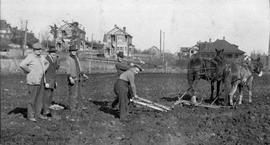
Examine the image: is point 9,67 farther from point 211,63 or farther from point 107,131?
point 107,131

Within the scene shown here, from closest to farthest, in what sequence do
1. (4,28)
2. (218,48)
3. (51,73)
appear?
(51,73) → (4,28) → (218,48)

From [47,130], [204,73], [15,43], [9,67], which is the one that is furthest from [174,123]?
[15,43]

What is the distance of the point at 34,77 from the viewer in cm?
887

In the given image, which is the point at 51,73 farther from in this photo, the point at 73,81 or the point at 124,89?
the point at 124,89

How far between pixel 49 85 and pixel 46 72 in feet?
1.37

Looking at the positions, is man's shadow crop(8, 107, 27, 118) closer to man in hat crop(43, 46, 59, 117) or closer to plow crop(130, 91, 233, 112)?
man in hat crop(43, 46, 59, 117)

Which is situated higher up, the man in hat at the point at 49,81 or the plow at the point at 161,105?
the man in hat at the point at 49,81

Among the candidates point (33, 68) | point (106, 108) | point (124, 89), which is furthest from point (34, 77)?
point (106, 108)

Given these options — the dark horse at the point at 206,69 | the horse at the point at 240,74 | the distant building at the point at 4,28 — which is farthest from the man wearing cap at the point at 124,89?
the horse at the point at 240,74

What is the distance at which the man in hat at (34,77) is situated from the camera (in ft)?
29.0

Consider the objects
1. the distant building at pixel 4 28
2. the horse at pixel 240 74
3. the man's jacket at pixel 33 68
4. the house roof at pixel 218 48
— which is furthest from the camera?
the house roof at pixel 218 48

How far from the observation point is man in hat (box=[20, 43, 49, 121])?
883 cm

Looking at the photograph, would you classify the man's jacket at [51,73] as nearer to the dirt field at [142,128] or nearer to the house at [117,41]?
the dirt field at [142,128]

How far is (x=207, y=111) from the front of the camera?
1190cm
